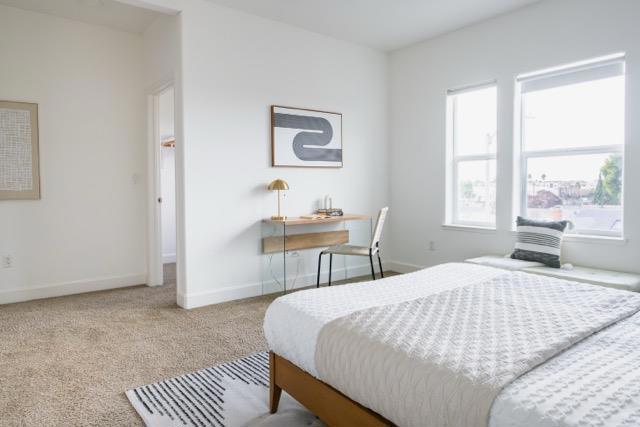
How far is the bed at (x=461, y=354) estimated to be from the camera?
3.55 ft

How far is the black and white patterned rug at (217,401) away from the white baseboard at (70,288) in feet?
8.04

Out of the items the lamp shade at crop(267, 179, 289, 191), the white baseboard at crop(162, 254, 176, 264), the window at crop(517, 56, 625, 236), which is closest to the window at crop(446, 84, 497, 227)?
the window at crop(517, 56, 625, 236)

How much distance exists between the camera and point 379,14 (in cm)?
401

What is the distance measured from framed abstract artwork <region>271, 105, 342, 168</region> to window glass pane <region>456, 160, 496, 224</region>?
52.7 inches

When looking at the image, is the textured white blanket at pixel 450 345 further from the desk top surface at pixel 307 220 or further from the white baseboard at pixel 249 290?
the white baseboard at pixel 249 290

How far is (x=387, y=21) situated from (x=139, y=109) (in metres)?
2.71

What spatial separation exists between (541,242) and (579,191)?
0.58m

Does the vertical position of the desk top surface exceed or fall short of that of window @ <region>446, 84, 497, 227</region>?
it falls short

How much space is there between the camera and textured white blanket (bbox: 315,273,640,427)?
1164mm

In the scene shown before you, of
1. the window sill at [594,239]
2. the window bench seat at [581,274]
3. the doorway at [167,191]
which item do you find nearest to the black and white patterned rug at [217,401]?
the window bench seat at [581,274]

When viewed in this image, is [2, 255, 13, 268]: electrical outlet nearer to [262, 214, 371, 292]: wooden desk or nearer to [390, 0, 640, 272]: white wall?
[262, 214, 371, 292]: wooden desk

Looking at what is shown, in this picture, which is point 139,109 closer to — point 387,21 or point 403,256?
point 387,21

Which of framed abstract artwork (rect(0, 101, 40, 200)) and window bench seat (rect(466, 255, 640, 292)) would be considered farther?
framed abstract artwork (rect(0, 101, 40, 200))

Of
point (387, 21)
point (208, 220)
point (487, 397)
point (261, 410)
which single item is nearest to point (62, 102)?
point (208, 220)
